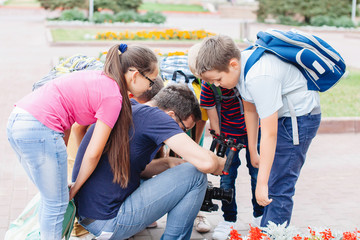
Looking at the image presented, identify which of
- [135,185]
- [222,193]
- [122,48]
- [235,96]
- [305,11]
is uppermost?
[122,48]

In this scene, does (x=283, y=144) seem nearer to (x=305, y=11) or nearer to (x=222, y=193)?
(x=222, y=193)

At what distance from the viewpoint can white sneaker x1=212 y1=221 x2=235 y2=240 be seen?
10.7ft

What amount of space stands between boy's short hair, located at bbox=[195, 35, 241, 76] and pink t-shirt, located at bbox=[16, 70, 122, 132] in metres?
0.49

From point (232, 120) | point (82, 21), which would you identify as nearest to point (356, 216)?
point (232, 120)

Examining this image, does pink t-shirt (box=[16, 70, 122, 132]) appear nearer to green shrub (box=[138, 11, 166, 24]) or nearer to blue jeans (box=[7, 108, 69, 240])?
blue jeans (box=[7, 108, 69, 240])

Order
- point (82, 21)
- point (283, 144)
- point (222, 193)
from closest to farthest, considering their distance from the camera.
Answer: point (283, 144) < point (222, 193) < point (82, 21)

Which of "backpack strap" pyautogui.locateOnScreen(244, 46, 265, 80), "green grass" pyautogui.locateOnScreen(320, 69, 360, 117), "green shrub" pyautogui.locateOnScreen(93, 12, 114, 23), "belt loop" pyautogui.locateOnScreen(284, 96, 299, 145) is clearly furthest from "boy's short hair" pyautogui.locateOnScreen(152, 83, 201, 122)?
"green shrub" pyautogui.locateOnScreen(93, 12, 114, 23)

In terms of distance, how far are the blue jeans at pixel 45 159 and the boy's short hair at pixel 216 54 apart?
835mm

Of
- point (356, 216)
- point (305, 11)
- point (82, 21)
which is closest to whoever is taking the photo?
point (356, 216)

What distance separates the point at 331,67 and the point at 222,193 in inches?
38.5

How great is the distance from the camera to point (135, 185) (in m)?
2.62

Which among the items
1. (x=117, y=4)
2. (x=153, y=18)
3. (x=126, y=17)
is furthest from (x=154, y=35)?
(x=117, y=4)

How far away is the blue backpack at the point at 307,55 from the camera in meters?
2.54

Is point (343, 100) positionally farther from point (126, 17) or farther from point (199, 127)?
point (126, 17)
